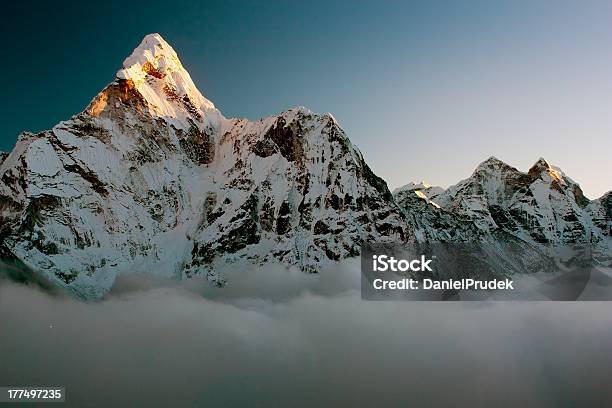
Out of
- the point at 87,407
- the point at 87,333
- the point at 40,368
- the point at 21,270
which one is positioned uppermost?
the point at 21,270

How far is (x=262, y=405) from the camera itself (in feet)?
646

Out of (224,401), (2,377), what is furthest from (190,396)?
(2,377)

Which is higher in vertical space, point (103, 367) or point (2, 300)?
point (2, 300)

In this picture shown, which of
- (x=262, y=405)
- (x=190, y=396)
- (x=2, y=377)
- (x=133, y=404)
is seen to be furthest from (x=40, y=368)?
(x=262, y=405)

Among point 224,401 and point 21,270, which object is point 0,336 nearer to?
point 21,270

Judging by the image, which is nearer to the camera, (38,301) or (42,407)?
(42,407)

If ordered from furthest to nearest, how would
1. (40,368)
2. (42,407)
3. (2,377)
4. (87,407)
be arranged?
(87,407)
(40,368)
(2,377)
(42,407)

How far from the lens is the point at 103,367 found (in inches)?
7648

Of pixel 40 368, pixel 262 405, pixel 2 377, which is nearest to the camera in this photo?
pixel 2 377

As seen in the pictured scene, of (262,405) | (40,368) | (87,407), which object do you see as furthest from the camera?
(262,405)

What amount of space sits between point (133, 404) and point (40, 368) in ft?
118

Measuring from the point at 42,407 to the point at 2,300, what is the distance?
55.9 metres

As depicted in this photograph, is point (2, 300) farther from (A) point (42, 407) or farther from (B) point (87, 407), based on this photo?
(A) point (42, 407)

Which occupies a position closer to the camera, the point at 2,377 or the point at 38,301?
the point at 2,377
